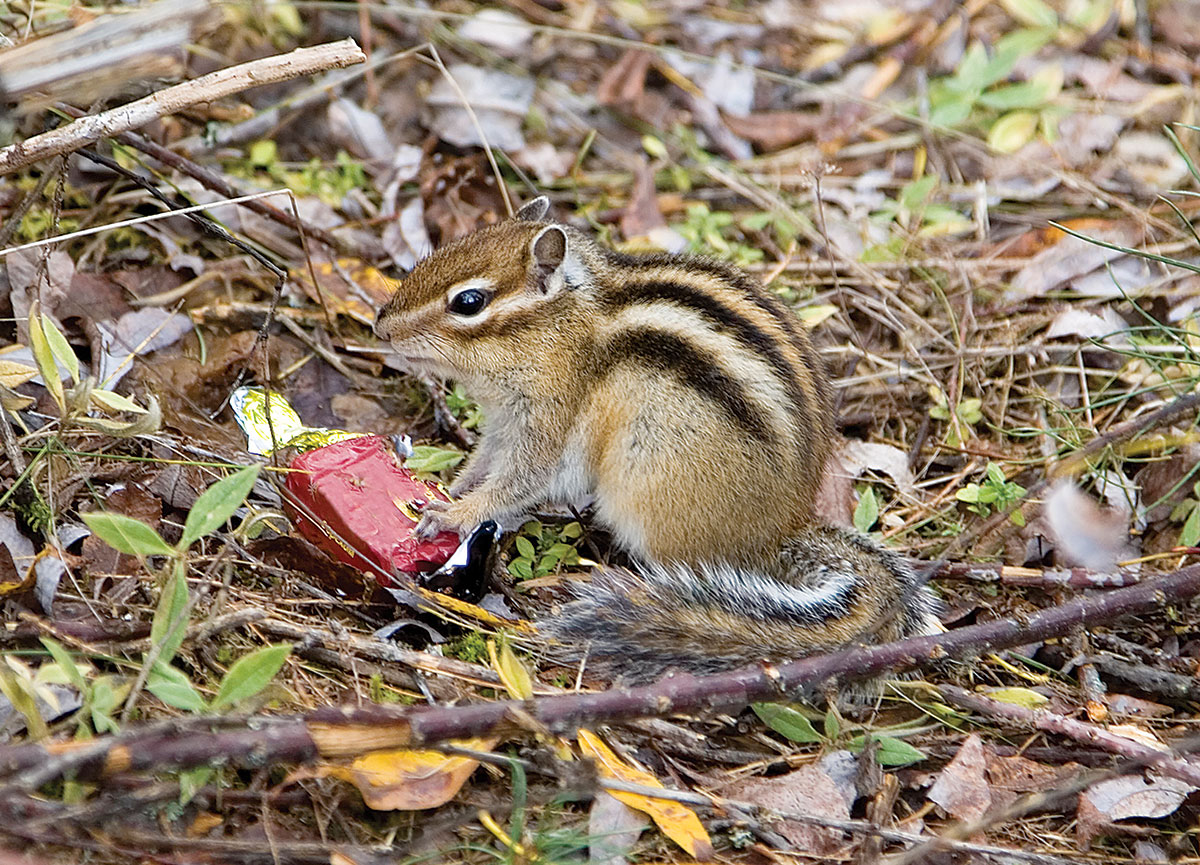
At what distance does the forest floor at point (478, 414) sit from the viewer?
8.80 feet

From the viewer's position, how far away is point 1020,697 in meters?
3.37

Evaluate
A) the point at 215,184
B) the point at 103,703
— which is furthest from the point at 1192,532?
the point at 215,184

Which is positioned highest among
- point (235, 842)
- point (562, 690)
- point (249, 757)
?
point (249, 757)

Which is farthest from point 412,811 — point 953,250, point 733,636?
point 953,250

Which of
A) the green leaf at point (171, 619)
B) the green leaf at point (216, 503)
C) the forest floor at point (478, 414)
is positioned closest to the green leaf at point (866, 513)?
the forest floor at point (478, 414)

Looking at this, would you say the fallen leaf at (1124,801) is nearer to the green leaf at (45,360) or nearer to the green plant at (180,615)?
the green plant at (180,615)

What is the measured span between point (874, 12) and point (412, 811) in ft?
17.2

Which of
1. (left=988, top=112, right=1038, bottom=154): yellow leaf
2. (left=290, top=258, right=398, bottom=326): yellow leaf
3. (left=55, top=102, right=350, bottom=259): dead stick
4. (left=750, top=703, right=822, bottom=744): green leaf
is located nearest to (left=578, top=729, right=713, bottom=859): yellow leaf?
(left=750, top=703, right=822, bottom=744): green leaf

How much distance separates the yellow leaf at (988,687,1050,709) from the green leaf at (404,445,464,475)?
178 centimetres

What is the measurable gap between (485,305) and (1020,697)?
1.87m

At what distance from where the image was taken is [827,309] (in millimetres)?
4781

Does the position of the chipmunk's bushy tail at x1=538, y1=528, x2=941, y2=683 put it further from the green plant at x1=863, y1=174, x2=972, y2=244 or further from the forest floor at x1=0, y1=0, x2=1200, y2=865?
the green plant at x1=863, y1=174, x2=972, y2=244

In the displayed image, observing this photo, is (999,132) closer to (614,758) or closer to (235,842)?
(614,758)

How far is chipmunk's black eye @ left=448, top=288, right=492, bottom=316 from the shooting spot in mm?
3797
